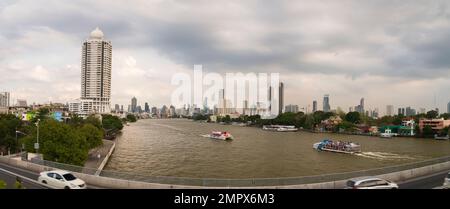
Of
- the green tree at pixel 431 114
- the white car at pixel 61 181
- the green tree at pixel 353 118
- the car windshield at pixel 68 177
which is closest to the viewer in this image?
the white car at pixel 61 181

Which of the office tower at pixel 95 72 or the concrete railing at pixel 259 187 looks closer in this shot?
the concrete railing at pixel 259 187

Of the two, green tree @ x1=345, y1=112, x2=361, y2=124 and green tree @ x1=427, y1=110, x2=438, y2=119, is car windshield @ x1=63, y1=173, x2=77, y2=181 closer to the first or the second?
green tree @ x1=345, y1=112, x2=361, y2=124

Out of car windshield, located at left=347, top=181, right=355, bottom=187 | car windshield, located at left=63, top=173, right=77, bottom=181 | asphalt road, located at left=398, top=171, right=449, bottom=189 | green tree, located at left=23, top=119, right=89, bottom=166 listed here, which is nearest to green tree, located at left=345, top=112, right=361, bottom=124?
green tree, located at left=23, top=119, right=89, bottom=166

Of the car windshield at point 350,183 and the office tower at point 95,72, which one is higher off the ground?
the office tower at point 95,72

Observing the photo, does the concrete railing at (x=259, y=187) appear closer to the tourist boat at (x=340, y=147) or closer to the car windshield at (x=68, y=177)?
the car windshield at (x=68, y=177)

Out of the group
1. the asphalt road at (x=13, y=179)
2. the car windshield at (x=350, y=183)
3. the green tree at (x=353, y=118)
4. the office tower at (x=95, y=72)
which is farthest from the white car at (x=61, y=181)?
the office tower at (x=95, y=72)

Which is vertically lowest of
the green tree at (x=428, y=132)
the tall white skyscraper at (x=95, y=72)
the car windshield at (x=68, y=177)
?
the green tree at (x=428, y=132)

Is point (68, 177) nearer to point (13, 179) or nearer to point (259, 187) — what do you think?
point (13, 179)

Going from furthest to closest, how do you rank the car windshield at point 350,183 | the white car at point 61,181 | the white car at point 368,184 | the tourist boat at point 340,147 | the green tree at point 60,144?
the tourist boat at point 340,147 < the green tree at point 60,144 < the white car at point 61,181 < the car windshield at point 350,183 < the white car at point 368,184
